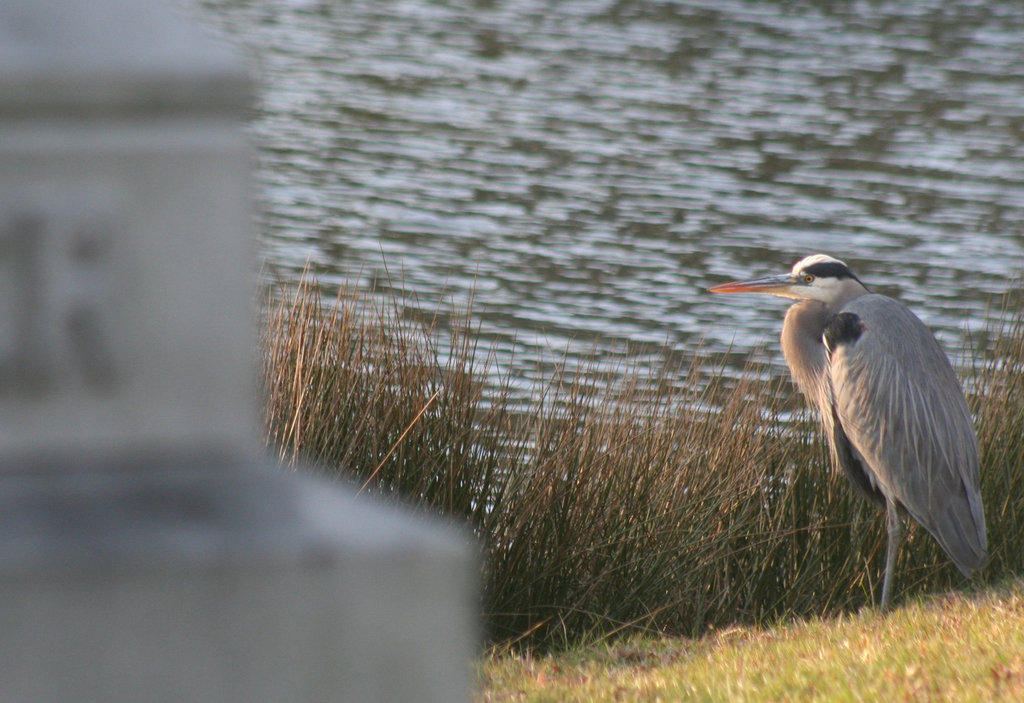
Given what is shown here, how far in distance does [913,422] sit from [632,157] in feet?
35.7

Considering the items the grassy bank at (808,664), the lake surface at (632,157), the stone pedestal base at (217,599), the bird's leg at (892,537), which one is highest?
the stone pedestal base at (217,599)

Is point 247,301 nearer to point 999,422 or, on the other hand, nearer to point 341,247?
point 999,422

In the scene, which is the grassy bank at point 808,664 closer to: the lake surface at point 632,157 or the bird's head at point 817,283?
the bird's head at point 817,283

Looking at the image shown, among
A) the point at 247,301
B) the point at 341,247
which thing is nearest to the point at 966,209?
the point at 341,247

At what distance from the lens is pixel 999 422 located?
6629 millimetres

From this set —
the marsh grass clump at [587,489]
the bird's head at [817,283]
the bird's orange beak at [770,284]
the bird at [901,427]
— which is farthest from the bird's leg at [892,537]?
the bird's orange beak at [770,284]

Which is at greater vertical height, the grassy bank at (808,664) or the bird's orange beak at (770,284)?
the bird's orange beak at (770,284)

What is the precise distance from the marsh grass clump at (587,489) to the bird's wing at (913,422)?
47 centimetres

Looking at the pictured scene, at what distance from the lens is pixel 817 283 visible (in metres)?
6.30

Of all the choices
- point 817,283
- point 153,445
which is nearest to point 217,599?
point 153,445

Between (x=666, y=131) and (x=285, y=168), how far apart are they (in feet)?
16.7

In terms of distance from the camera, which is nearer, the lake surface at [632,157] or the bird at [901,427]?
the bird at [901,427]

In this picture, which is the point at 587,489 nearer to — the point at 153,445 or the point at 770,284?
the point at 770,284

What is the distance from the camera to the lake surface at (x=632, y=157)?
11.4 metres
